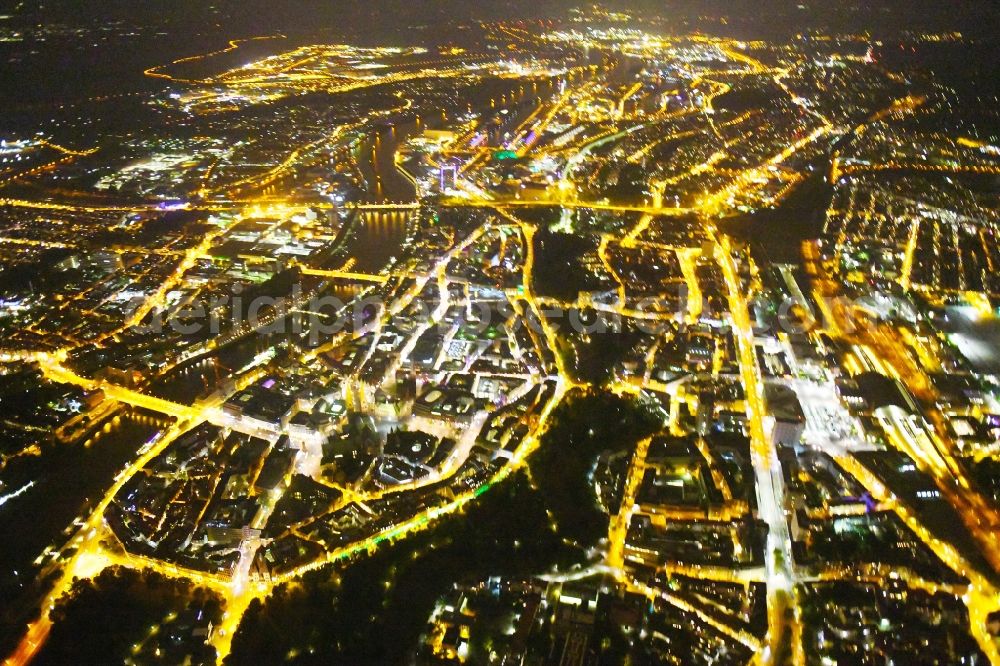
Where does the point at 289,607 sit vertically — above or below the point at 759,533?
below

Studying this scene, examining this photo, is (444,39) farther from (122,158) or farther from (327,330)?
(327,330)

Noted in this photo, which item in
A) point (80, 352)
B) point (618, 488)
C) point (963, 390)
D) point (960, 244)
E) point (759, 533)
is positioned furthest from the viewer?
point (960, 244)

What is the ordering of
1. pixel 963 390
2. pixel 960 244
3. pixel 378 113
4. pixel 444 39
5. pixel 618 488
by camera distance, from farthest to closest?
pixel 444 39 → pixel 378 113 → pixel 960 244 → pixel 963 390 → pixel 618 488

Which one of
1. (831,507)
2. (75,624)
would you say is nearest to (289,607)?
(75,624)

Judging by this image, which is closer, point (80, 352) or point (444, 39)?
point (80, 352)

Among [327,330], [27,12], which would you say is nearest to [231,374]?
[327,330]

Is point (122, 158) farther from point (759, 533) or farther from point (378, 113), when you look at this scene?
point (759, 533)
